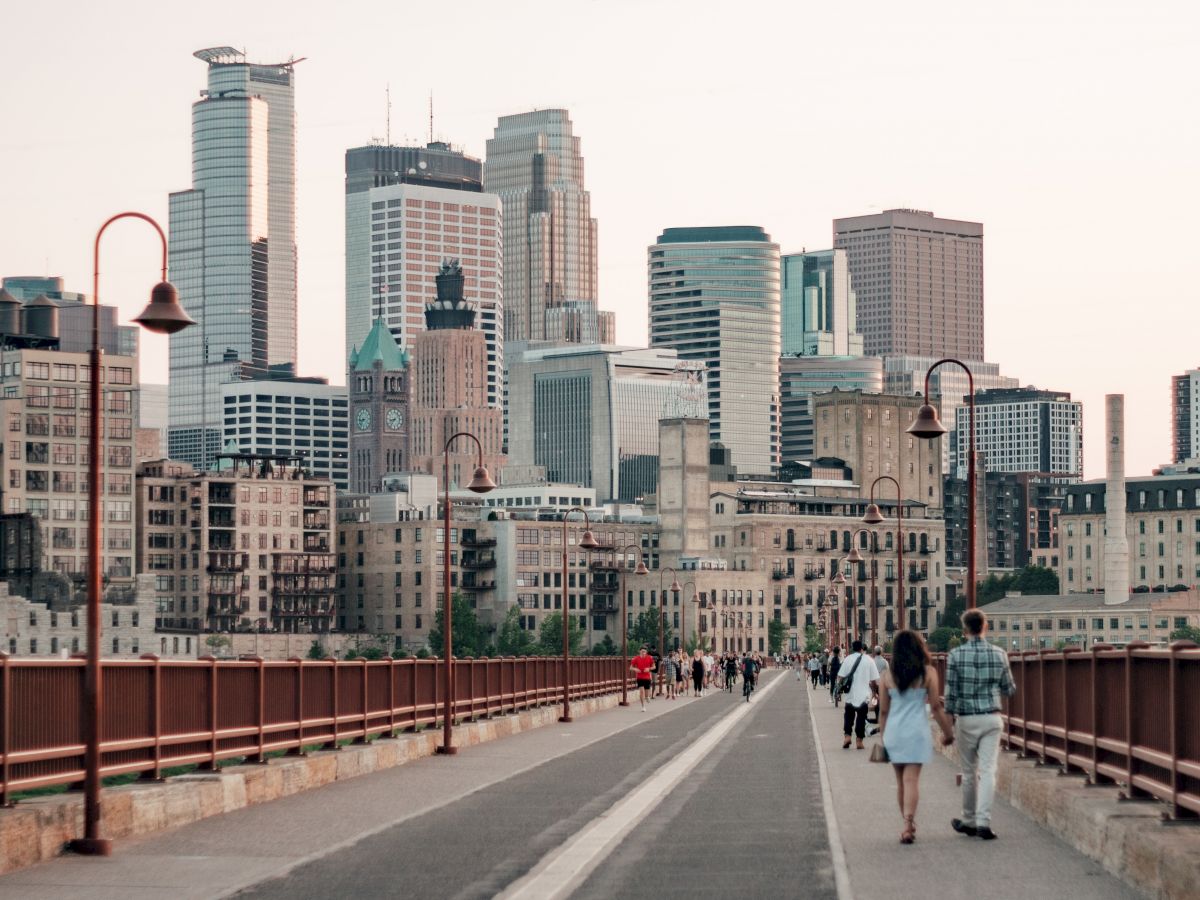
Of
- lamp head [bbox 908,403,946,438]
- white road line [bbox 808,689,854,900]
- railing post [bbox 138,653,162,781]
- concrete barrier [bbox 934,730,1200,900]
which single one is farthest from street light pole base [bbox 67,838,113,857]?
lamp head [bbox 908,403,946,438]

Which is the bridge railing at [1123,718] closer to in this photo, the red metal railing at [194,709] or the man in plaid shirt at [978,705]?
the man in plaid shirt at [978,705]

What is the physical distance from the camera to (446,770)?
32.8 m

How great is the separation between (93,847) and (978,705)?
310 inches

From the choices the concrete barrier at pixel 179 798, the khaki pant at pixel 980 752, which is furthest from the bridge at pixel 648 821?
the khaki pant at pixel 980 752

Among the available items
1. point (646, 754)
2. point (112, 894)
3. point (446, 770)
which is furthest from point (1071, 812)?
point (646, 754)

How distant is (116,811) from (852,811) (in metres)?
8.09

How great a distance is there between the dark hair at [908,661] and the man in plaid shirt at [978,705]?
296 mm

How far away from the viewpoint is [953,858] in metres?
19.5

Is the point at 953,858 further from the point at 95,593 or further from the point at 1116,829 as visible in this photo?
the point at 95,593

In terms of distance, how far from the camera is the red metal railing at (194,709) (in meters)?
20.4

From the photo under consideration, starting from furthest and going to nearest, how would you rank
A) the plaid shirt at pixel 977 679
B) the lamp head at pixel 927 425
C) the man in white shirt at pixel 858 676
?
the man in white shirt at pixel 858 676
the lamp head at pixel 927 425
the plaid shirt at pixel 977 679

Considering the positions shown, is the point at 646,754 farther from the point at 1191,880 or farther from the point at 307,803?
the point at 1191,880

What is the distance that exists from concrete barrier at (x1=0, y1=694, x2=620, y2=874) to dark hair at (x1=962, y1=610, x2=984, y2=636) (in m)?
7.83

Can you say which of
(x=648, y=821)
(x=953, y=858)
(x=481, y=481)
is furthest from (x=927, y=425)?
→ (x=953, y=858)
